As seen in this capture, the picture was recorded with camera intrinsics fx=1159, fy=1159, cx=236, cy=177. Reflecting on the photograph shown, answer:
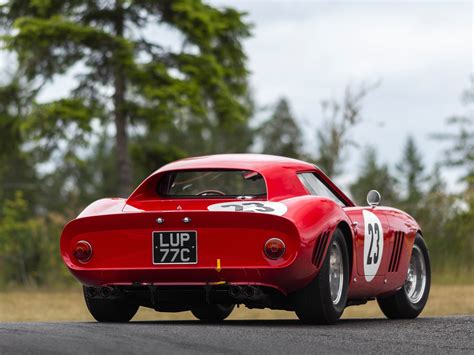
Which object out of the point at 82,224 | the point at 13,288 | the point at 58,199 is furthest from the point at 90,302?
the point at 58,199

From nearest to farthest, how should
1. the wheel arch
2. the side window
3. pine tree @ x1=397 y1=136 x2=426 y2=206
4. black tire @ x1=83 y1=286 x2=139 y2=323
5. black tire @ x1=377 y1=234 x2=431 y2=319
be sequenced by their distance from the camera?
the wheel arch < the side window < black tire @ x1=83 y1=286 x2=139 y2=323 < black tire @ x1=377 y1=234 x2=431 y2=319 < pine tree @ x1=397 y1=136 x2=426 y2=206

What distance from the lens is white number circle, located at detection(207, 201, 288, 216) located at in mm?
8555

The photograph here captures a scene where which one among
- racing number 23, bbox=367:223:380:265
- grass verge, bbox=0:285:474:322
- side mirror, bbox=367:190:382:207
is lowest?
grass verge, bbox=0:285:474:322

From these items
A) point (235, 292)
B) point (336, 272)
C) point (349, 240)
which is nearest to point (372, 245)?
point (349, 240)

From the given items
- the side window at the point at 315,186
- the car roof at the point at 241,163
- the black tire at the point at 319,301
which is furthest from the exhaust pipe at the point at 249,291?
the side window at the point at 315,186

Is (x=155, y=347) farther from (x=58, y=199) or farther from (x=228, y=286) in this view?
(x=58, y=199)

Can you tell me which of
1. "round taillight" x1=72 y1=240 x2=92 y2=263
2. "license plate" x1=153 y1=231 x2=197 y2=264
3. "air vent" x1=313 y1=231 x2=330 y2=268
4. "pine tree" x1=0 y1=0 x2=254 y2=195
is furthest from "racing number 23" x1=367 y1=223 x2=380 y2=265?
"pine tree" x1=0 y1=0 x2=254 y2=195

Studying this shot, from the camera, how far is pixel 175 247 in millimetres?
8680

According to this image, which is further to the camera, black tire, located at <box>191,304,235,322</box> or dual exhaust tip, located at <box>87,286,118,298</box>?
black tire, located at <box>191,304,235,322</box>

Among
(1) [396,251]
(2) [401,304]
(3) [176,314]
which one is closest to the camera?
(1) [396,251]

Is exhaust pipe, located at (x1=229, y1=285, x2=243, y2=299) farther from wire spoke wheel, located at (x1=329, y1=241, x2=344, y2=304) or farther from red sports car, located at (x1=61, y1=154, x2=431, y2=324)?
wire spoke wheel, located at (x1=329, y1=241, x2=344, y2=304)

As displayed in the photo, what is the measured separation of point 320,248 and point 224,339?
5.15ft

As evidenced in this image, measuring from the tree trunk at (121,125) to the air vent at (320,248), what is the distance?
20379 mm

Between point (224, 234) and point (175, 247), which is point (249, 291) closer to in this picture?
point (224, 234)
